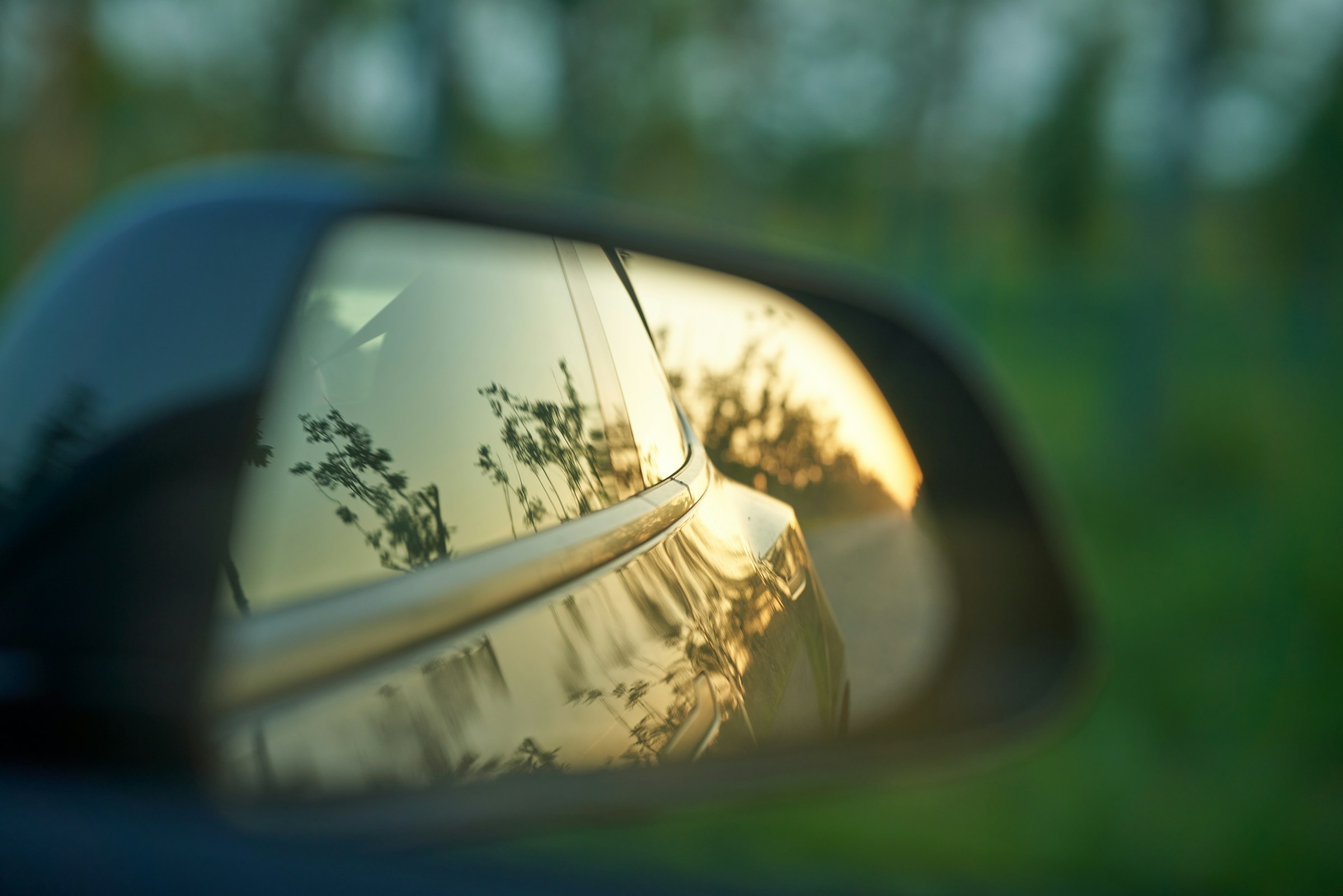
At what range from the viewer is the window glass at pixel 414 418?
110cm

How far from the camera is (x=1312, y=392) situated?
62.6ft

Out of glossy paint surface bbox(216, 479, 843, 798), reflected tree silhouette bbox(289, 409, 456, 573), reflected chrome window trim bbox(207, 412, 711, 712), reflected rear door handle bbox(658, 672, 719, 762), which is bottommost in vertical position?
reflected rear door handle bbox(658, 672, 719, 762)

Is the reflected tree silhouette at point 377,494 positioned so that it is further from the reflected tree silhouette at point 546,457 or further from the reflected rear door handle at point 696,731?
the reflected rear door handle at point 696,731

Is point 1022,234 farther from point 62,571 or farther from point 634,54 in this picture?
point 62,571

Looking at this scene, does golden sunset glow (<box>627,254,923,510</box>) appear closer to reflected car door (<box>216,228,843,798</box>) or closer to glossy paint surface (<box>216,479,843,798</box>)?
reflected car door (<box>216,228,843,798</box>)

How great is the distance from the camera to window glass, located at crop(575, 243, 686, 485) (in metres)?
1.65

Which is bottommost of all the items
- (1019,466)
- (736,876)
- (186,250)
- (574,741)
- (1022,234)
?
(736,876)

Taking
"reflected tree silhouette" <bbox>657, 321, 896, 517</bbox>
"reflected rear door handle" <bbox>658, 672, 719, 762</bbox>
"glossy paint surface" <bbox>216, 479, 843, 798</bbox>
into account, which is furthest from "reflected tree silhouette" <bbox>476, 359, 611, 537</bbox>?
"reflected rear door handle" <bbox>658, 672, 719, 762</bbox>

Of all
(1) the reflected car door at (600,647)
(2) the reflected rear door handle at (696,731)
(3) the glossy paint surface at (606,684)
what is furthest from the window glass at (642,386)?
(2) the reflected rear door handle at (696,731)

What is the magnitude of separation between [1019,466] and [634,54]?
2351cm

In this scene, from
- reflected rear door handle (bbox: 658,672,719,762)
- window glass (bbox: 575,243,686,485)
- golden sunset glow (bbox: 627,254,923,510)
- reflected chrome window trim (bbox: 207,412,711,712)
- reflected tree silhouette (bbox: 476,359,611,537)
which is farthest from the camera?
golden sunset glow (bbox: 627,254,923,510)

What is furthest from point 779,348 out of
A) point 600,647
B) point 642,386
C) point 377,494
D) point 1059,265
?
point 1059,265

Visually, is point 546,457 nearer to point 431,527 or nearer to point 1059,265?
point 431,527

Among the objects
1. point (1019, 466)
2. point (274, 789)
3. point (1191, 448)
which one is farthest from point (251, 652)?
point (1191, 448)
